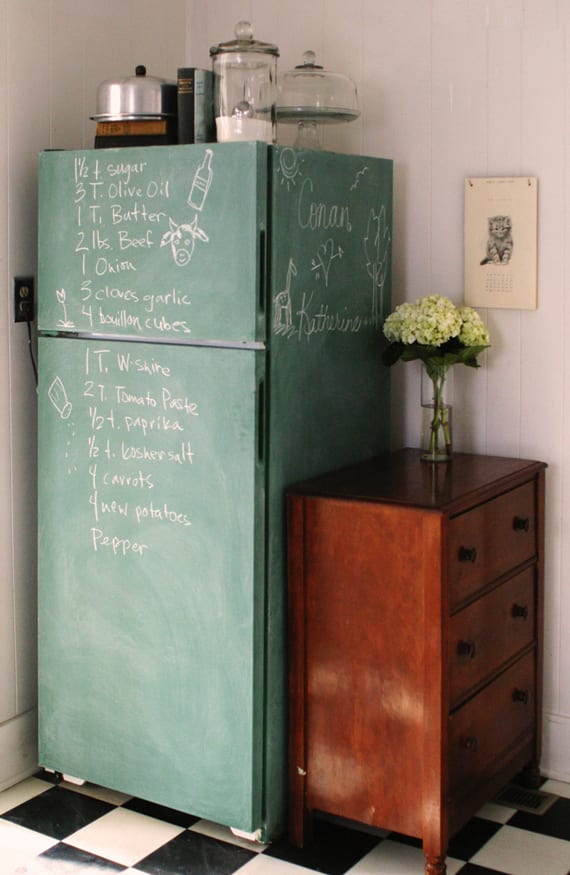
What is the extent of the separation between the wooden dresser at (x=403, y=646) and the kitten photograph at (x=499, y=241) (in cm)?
61

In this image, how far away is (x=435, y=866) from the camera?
258cm

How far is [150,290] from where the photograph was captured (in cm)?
274

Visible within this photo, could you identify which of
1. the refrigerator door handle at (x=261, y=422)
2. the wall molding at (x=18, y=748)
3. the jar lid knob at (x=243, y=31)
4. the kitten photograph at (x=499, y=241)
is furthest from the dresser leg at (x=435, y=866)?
the jar lid knob at (x=243, y=31)

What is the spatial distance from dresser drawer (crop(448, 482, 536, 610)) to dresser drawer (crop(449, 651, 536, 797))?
0.91ft

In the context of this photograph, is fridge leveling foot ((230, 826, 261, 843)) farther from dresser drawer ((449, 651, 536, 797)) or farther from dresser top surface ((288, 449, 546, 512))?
dresser top surface ((288, 449, 546, 512))

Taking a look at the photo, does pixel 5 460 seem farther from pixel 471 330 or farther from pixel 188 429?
pixel 471 330

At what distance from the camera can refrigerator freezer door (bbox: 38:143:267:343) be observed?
8.46 ft

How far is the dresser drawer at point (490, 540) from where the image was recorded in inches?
102

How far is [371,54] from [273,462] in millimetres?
1319

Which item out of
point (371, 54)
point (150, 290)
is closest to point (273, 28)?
point (371, 54)

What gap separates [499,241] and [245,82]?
82 centimetres

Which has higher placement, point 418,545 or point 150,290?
point 150,290

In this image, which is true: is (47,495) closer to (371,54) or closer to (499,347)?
(499,347)

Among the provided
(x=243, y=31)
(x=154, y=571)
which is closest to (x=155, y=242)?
(x=243, y=31)
